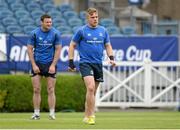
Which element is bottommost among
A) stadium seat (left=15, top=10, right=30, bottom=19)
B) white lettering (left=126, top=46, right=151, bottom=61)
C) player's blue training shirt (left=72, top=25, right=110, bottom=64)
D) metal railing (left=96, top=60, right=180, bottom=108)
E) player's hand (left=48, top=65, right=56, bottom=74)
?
metal railing (left=96, top=60, right=180, bottom=108)

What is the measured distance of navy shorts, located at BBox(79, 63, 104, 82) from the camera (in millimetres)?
14359

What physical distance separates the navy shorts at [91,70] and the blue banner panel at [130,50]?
914cm

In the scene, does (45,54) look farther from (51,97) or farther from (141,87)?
(141,87)

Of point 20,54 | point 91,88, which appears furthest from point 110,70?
point 91,88

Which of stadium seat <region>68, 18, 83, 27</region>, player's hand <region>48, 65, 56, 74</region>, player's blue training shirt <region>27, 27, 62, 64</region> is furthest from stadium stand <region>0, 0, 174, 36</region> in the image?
player's hand <region>48, 65, 56, 74</region>

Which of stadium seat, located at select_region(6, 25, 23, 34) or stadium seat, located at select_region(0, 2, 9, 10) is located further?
stadium seat, located at select_region(0, 2, 9, 10)

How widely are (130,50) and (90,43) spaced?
998 cm

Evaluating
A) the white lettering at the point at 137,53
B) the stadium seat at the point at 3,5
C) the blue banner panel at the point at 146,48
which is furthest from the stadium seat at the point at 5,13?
the white lettering at the point at 137,53

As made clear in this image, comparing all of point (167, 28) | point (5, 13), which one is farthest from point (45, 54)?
point (167, 28)

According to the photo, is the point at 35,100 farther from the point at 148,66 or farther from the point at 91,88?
the point at 148,66

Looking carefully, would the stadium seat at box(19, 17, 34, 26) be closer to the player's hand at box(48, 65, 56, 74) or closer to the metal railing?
the metal railing

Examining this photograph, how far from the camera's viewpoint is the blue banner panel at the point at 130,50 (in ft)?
77.9

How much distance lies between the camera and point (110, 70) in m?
22.7

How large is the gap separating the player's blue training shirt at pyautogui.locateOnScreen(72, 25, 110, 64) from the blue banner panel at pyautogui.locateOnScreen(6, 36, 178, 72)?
912cm
